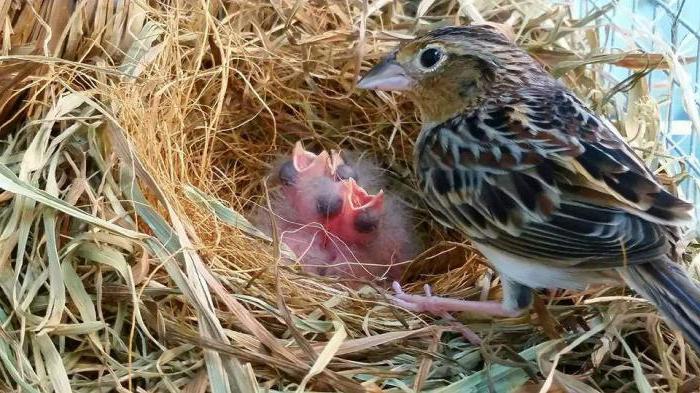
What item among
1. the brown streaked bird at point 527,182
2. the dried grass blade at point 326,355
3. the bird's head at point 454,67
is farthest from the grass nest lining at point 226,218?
the bird's head at point 454,67

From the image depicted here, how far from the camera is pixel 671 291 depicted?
154cm

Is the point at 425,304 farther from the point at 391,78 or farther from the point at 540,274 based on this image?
the point at 391,78

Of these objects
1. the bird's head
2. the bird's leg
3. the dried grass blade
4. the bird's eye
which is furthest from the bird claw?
the bird's eye

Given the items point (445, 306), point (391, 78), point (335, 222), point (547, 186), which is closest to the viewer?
point (547, 186)

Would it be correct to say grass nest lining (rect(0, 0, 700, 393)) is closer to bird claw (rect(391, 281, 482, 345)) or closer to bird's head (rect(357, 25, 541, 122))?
bird claw (rect(391, 281, 482, 345))

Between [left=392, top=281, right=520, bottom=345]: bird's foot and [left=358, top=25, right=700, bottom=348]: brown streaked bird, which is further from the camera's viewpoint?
[left=392, top=281, right=520, bottom=345]: bird's foot

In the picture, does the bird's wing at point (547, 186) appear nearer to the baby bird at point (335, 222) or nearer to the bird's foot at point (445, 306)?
the bird's foot at point (445, 306)

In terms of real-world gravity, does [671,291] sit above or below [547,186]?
below

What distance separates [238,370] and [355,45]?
114 cm

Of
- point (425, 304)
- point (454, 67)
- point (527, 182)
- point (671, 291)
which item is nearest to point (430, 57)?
point (454, 67)

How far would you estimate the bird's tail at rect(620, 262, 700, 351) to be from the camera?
1.48 meters

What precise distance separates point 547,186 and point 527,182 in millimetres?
42

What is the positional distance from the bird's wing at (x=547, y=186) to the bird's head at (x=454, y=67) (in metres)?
0.06

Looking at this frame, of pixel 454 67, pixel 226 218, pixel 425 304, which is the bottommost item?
pixel 425 304
